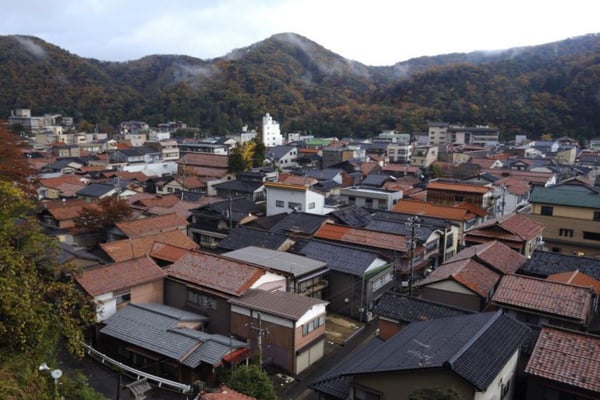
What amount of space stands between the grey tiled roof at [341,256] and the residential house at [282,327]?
156 inches

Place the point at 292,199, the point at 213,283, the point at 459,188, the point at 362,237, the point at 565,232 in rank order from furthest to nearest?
the point at 459,188 < the point at 292,199 < the point at 565,232 < the point at 362,237 < the point at 213,283

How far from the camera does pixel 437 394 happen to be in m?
7.66

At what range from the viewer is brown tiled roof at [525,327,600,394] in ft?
29.5

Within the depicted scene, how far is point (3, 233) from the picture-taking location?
8.79m

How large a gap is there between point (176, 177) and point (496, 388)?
3579cm

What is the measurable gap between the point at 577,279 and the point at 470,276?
150 inches

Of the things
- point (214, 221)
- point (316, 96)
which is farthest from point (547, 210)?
point (316, 96)

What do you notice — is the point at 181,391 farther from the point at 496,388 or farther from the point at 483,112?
the point at 483,112

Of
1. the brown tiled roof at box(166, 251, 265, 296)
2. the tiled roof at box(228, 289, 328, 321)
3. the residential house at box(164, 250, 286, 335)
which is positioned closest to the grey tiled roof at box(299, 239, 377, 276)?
the residential house at box(164, 250, 286, 335)

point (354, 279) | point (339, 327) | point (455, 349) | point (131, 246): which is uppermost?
point (455, 349)

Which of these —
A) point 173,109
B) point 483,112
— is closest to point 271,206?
point 483,112

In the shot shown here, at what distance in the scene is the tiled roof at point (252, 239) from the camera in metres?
20.9

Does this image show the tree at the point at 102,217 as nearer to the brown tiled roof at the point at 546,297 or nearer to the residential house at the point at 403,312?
the residential house at the point at 403,312

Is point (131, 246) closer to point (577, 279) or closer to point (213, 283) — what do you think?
point (213, 283)
